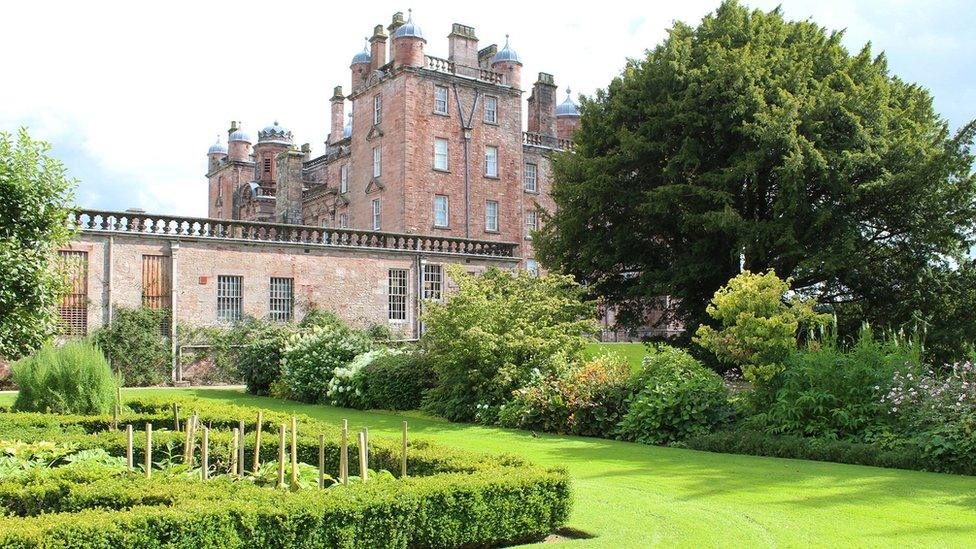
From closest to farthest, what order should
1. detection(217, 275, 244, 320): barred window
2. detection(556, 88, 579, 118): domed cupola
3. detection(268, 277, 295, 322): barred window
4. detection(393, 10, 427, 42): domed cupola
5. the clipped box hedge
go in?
the clipped box hedge → detection(217, 275, 244, 320): barred window → detection(268, 277, 295, 322): barred window → detection(393, 10, 427, 42): domed cupola → detection(556, 88, 579, 118): domed cupola

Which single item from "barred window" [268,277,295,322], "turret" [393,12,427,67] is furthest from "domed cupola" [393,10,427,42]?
"barred window" [268,277,295,322]

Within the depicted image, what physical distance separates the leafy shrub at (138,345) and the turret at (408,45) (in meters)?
18.5

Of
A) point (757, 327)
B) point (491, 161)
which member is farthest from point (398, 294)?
point (757, 327)

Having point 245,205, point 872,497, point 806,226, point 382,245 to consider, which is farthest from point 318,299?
point 245,205

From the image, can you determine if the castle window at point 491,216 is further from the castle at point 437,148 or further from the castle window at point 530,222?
the castle window at point 530,222

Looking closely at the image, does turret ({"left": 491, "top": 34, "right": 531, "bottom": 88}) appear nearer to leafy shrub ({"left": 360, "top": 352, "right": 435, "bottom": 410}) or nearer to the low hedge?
leafy shrub ({"left": 360, "top": 352, "right": 435, "bottom": 410})

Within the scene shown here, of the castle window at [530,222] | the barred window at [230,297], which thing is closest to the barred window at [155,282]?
the barred window at [230,297]

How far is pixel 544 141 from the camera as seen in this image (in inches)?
1885

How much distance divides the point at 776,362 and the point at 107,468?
30.8 ft

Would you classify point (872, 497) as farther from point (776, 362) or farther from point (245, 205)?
point (245, 205)

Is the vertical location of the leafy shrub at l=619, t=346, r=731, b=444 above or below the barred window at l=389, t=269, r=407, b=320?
below

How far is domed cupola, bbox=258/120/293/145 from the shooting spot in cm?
5834

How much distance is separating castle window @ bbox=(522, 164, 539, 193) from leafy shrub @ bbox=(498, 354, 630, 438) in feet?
99.8

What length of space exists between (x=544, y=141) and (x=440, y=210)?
27.7 feet
